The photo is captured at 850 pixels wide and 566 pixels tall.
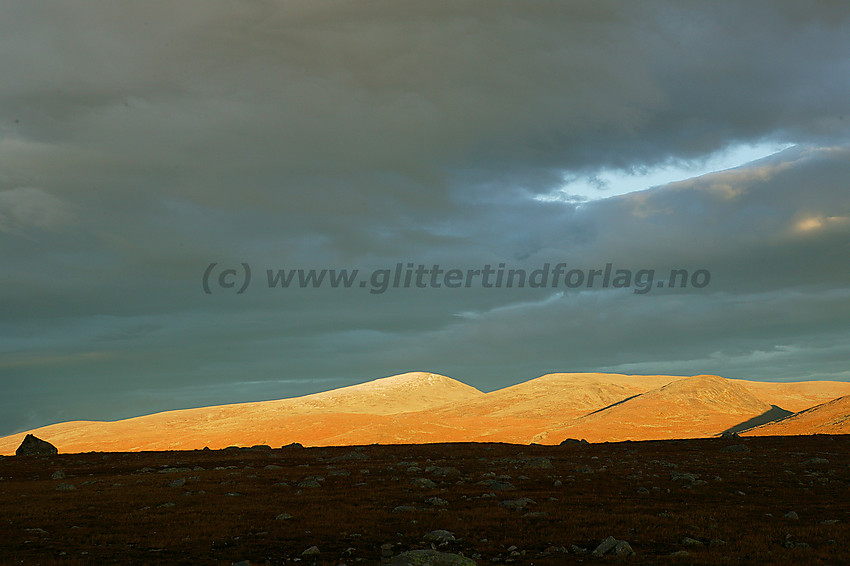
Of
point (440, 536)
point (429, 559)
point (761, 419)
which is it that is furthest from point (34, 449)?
point (761, 419)

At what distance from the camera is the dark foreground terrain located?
640 inches

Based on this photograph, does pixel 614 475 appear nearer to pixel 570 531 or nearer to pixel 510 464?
pixel 510 464

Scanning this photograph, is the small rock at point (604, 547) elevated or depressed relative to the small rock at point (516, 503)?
elevated

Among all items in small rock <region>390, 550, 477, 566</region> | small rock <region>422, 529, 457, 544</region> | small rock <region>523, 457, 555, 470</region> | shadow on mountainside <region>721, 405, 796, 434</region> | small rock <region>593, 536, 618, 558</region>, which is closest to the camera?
small rock <region>390, 550, 477, 566</region>

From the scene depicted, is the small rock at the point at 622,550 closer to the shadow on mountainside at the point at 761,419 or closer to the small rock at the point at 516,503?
the small rock at the point at 516,503

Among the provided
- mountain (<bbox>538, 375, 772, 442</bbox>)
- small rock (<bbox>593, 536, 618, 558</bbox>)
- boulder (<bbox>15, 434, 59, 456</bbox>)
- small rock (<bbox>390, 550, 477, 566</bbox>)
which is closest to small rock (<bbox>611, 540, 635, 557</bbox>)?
small rock (<bbox>593, 536, 618, 558</bbox>)

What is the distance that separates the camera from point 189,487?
3225cm

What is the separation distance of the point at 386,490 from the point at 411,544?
1226cm

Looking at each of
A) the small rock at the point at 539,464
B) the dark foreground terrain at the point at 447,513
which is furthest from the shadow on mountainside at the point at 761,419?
the dark foreground terrain at the point at 447,513

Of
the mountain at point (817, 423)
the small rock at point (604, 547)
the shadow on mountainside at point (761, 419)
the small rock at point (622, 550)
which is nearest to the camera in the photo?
the small rock at point (622, 550)

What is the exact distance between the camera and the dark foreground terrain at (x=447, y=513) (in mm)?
16250

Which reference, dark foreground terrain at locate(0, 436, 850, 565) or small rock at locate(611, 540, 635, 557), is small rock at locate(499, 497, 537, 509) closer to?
dark foreground terrain at locate(0, 436, 850, 565)

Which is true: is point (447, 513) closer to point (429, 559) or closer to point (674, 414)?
point (429, 559)

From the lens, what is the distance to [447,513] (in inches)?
864
